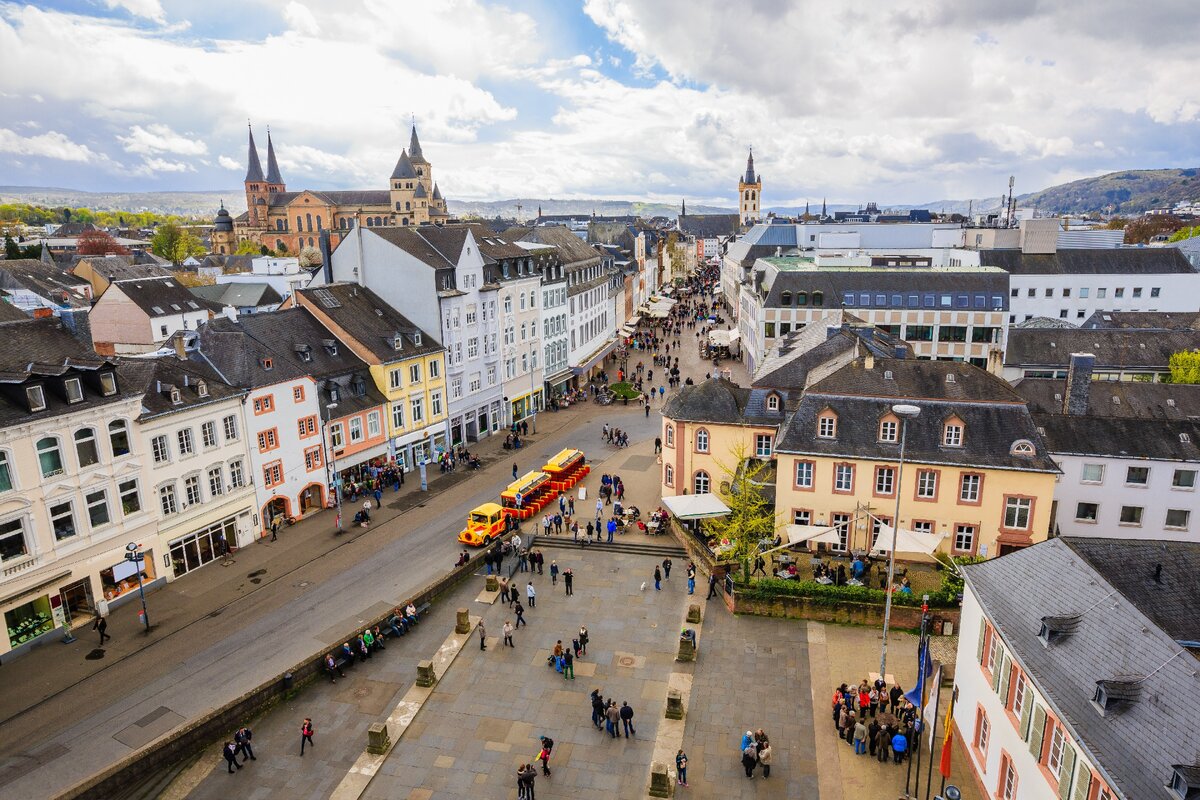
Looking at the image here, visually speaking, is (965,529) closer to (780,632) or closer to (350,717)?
(780,632)

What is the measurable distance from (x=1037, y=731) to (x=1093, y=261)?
283 ft

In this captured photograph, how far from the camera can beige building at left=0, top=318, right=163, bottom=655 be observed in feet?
95.8

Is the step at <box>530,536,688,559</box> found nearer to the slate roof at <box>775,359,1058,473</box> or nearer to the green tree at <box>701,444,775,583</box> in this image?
the green tree at <box>701,444,775,583</box>

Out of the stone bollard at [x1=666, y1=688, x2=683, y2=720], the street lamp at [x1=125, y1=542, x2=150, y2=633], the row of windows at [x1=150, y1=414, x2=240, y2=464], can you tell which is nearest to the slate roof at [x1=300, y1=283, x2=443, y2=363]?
the row of windows at [x1=150, y1=414, x2=240, y2=464]

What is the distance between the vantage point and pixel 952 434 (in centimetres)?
3547

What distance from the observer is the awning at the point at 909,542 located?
33312mm

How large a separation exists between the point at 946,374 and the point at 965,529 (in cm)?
778

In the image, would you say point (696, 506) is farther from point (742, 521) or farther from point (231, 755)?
point (231, 755)

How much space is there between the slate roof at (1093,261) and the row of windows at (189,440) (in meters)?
82.6

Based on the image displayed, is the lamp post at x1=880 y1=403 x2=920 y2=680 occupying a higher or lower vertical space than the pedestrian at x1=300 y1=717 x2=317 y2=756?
higher

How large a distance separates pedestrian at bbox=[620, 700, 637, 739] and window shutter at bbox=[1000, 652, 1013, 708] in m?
11.3

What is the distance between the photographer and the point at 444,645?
101 ft

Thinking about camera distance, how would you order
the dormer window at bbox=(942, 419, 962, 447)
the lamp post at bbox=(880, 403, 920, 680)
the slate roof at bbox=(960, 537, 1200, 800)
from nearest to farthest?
the slate roof at bbox=(960, 537, 1200, 800) → the lamp post at bbox=(880, 403, 920, 680) → the dormer window at bbox=(942, 419, 962, 447)

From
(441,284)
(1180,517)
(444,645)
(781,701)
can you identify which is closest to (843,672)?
(781,701)
